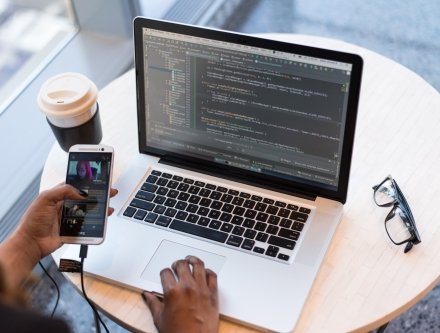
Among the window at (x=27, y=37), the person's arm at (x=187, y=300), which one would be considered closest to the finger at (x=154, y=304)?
the person's arm at (x=187, y=300)

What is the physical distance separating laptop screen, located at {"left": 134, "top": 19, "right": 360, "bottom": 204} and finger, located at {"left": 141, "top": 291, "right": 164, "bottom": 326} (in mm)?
296

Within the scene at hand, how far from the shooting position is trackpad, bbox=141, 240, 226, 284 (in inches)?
43.1

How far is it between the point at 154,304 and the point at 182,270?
0.07 meters

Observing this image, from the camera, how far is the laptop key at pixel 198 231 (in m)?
1.13

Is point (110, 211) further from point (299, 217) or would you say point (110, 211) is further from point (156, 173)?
point (299, 217)

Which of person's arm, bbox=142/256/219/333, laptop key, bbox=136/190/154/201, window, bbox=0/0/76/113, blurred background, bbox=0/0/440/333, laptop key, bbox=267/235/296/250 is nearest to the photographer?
person's arm, bbox=142/256/219/333

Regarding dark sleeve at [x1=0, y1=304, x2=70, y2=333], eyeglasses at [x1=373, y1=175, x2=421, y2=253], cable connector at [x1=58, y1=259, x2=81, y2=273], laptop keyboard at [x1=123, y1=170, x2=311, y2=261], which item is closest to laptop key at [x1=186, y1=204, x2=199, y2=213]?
laptop keyboard at [x1=123, y1=170, x2=311, y2=261]

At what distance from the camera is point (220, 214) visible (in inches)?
45.8

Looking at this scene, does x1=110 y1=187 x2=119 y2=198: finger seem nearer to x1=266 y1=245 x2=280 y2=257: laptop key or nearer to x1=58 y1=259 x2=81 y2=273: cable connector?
x1=58 y1=259 x2=81 y2=273: cable connector

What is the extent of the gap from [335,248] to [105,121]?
581 mm

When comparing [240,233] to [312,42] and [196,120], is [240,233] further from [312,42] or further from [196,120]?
[312,42]

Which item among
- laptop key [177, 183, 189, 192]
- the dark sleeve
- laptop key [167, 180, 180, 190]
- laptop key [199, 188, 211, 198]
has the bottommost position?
laptop key [167, 180, 180, 190]

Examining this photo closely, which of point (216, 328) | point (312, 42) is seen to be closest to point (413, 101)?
point (312, 42)

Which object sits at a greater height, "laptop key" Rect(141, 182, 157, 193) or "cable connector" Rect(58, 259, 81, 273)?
"laptop key" Rect(141, 182, 157, 193)
